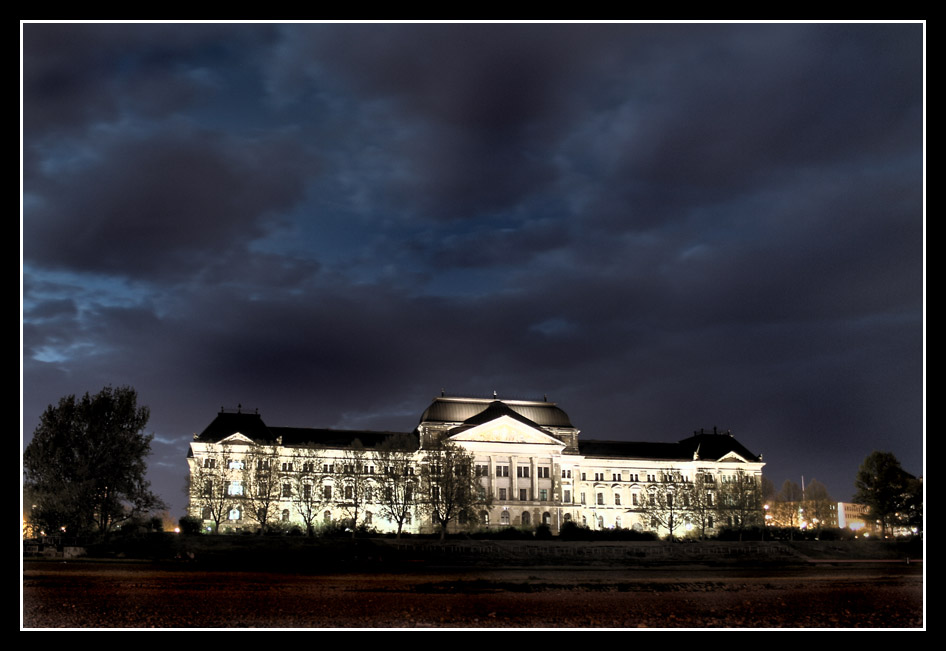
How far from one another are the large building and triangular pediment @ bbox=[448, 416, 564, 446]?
14 centimetres

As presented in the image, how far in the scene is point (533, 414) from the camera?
119000mm

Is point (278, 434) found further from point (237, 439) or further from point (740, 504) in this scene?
point (740, 504)

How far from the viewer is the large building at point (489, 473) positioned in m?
90.5

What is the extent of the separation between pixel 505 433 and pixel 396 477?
26.2 m

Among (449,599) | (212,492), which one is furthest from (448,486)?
(449,599)

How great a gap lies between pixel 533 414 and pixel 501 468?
44.2 feet

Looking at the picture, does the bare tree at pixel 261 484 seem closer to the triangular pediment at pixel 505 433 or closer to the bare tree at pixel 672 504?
the triangular pediment at pixel 505 433

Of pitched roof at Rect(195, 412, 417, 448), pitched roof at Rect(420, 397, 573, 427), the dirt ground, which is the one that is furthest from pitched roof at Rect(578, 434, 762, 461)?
the dirt ground

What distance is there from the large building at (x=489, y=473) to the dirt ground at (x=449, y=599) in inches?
1619

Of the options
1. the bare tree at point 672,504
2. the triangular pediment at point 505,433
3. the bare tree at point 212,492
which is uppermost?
the triangular pediment at point 505,433

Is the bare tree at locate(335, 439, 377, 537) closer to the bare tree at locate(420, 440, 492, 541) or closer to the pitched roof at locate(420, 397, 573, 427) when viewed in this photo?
the bare tree at locate(420, 440, 492, 541)

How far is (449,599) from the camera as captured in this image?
3416 cm

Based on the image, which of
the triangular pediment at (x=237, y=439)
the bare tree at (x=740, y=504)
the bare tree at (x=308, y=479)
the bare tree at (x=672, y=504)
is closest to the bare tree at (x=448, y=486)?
the bare tree at (x=308, y=479)
